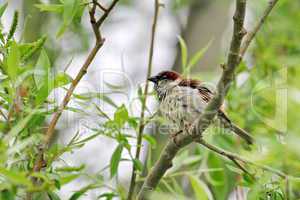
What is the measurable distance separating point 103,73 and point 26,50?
1.02 metres

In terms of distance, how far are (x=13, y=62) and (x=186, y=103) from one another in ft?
5.67

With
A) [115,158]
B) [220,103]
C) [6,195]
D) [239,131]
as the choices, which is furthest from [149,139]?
[6,195]

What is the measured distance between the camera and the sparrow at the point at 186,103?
134 inches

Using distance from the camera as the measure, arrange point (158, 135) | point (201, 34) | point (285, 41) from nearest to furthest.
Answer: point (285, 41)
point (158, 135)
point (201, 34)

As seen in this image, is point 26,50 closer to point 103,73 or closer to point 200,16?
point 103,73

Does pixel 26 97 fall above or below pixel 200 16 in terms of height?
below

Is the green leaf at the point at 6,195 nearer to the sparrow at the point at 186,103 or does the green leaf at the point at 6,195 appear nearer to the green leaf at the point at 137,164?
the green leaf at the point at 137,164

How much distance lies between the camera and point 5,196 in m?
1.77

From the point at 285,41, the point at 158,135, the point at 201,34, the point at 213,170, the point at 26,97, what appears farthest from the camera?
the point at 201,34

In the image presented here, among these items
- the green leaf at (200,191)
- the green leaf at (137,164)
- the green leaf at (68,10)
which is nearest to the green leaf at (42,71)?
the green leaf at (68,10)

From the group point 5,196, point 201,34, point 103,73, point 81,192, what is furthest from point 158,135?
point 5,196

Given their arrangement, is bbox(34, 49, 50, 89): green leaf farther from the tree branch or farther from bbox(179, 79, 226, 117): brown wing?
bbox(179, 79, 226, 117): brown wing

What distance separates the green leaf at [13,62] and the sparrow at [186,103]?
152cm

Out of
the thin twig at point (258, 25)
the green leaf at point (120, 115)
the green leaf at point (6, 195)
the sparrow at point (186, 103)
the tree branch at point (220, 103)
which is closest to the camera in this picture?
the green leaf at point (6, 195)
